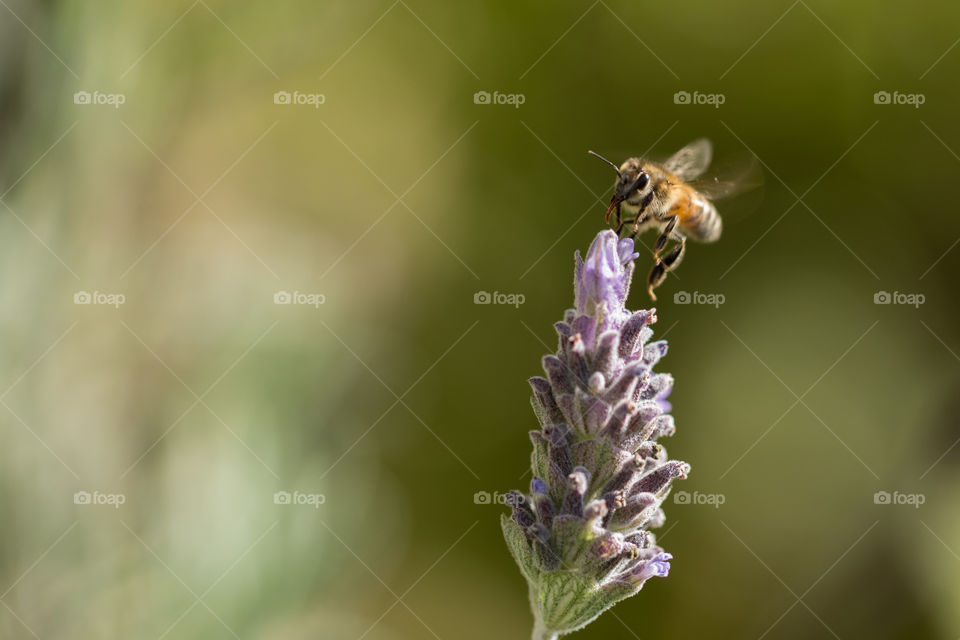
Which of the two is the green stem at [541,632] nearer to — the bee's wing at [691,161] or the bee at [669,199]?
the bee at [669,199]

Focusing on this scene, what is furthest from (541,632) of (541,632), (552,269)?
(552,269)

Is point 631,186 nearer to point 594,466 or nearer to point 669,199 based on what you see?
point 669,199

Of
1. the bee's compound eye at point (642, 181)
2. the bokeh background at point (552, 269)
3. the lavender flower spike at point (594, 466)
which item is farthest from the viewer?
the bokeh background at point (552, 269)

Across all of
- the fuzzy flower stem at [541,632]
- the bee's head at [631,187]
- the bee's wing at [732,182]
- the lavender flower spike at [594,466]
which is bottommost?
the fuzzy flower stem at [541,632]

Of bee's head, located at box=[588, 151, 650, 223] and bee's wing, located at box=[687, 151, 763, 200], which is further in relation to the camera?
bee's wing, located at box=[687, 151, 763, 200]

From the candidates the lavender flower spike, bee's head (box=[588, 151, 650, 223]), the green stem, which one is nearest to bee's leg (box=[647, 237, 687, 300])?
bee's head (box=[588, 151, 650, 223])

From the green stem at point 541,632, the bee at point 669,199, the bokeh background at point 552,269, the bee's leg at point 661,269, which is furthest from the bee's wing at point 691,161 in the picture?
the green stem at point 541,632

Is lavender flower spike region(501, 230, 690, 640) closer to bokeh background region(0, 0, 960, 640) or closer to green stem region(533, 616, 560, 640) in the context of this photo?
green stem region(533, 616, 560, 640)

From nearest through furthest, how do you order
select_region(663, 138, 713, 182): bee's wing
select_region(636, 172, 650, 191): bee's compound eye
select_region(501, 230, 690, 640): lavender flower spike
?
select_region(501, 230, 690, 640): lavender flower spike < select_region(636, 172, 650, 191): bee's compound eye < select_region(663, 138, 713, 182): bee's wing
